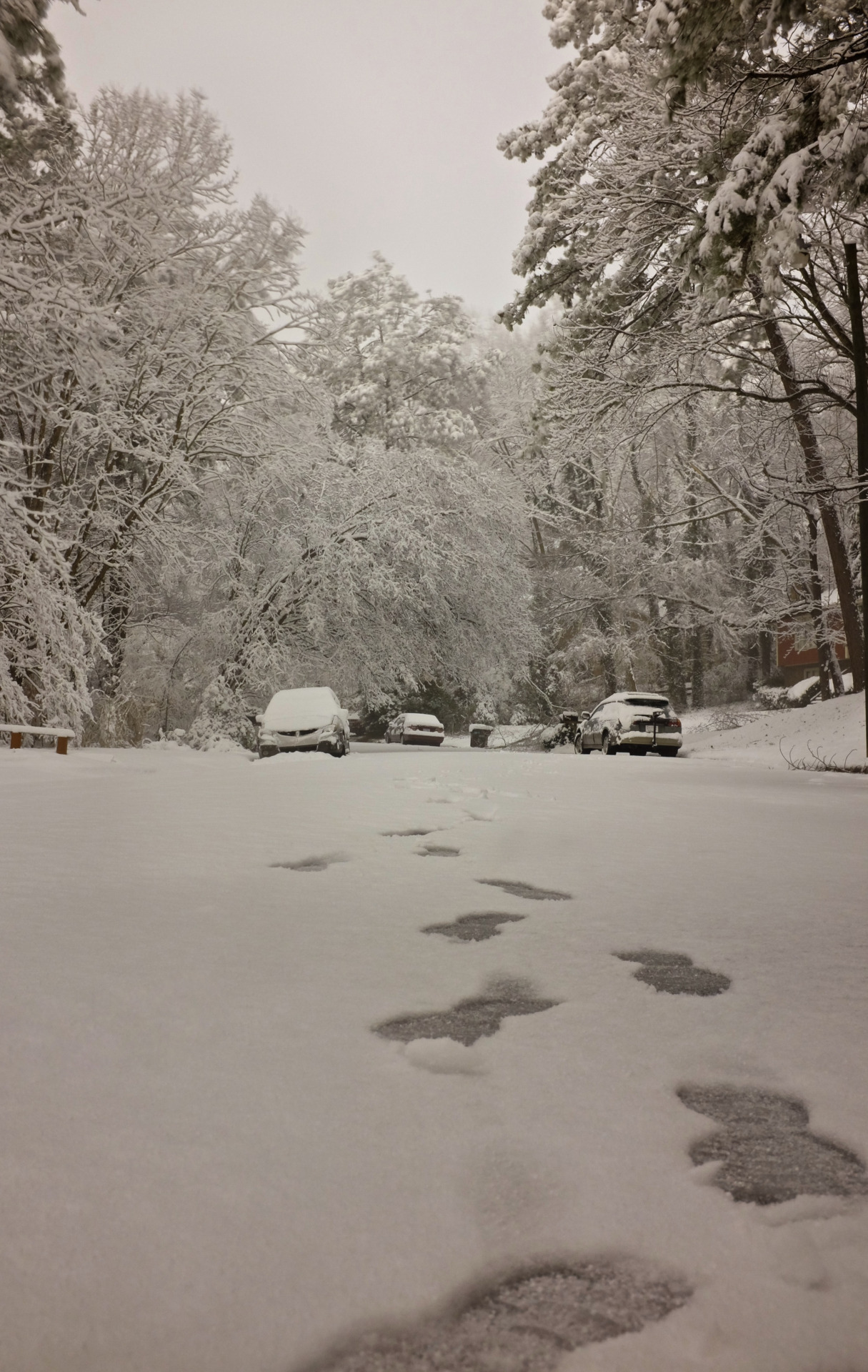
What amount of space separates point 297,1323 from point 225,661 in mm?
19419

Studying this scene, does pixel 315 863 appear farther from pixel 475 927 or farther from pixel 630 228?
pixel 630 228

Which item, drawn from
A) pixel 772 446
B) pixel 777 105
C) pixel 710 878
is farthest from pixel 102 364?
pixel 772 446

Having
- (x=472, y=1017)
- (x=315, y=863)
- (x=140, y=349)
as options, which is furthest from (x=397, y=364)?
(x=472, y=1017)

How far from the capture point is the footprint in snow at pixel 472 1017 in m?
2.23

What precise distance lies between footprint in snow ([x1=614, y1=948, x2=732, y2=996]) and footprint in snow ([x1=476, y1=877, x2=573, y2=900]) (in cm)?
84

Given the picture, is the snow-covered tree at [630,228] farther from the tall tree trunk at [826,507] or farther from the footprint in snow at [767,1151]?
the footprint in snow at [767,1151]

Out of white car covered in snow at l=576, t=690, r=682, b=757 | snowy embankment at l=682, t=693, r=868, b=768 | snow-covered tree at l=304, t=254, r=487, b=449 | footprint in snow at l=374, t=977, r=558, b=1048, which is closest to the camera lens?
footprint in snow at l=374, t=977, r=558, b=1048

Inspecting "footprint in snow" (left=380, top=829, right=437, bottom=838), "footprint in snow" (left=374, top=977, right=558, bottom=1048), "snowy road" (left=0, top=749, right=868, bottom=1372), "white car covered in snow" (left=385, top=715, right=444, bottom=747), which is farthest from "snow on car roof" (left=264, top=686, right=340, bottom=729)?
"footprint in snow" (left=374, top=977, right=558, bottom=1048)

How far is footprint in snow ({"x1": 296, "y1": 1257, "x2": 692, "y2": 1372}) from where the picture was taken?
1155mm

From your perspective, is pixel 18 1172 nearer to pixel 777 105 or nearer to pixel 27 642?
pixel 777 105

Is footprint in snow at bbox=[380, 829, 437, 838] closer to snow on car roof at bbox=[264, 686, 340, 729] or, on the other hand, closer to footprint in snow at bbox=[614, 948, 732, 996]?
footprint in snow at bbox=[614, 948, 732, 996]

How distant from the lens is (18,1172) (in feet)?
4.92

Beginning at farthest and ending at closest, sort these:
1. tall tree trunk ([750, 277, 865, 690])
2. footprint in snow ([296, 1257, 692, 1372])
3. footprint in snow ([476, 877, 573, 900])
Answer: tall tree trunk ([750, 277, 865, 690]), footprint in snow ([476, 877, 573, 900]), footprint in snow ([296, 1257, 692, 1372])

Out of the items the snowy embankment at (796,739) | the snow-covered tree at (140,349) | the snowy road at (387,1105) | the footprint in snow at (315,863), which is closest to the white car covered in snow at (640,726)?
the snowy embankment at (796,739)
